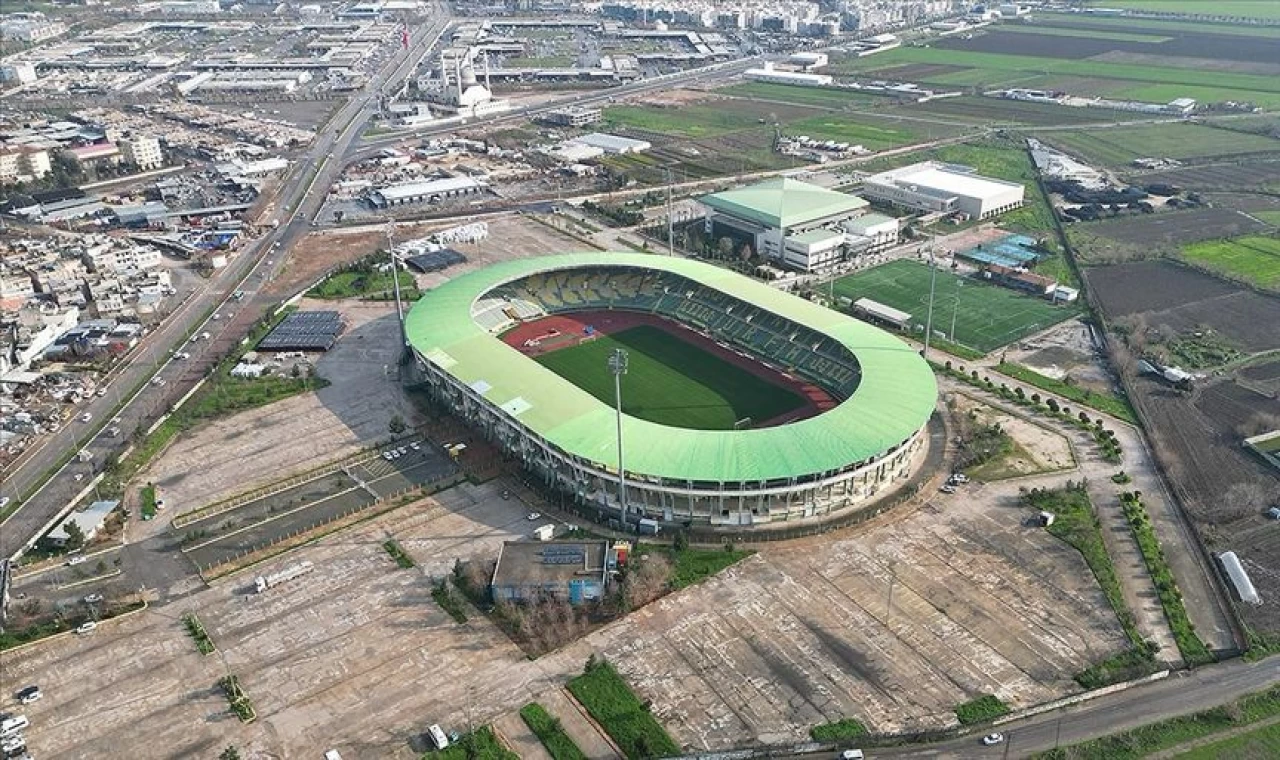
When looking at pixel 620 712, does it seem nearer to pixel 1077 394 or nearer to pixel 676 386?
pixel 676 386

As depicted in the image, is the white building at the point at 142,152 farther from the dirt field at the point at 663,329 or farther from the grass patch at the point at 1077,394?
the grass patch at the point at 1077,394

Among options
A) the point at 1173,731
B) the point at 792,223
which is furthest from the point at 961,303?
the point at 1173,731

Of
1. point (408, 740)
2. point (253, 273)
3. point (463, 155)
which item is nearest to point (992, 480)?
point (408, 740)

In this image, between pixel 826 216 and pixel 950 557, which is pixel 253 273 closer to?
pixel 826 216

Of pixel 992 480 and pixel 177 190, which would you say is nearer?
pixel 992 480

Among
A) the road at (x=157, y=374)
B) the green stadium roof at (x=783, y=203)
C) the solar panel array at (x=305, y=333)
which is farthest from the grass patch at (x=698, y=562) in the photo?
the green stadium roof at (x=783, y=203)
